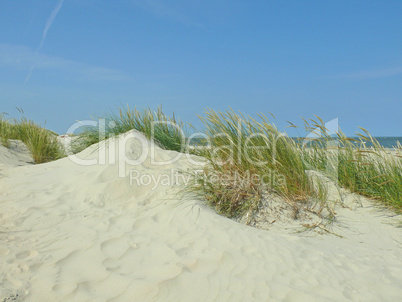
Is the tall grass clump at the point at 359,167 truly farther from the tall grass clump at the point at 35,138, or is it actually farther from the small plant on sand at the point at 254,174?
the tall grass clump at the point at 35,138

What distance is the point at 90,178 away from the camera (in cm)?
474

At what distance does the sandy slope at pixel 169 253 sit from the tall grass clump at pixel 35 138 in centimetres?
380

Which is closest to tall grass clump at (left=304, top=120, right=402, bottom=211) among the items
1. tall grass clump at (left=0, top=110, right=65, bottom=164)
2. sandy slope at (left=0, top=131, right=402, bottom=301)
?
sandy slope at (left=0, top=131, right=402, bottom=301)

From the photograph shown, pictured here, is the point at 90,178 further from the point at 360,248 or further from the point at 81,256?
the point at 360,248

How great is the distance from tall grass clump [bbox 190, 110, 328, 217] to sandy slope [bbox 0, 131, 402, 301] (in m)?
0.32

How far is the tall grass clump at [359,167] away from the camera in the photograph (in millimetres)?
4074

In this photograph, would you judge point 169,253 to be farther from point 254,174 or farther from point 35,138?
point 35,138

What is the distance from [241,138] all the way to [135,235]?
6.54ft

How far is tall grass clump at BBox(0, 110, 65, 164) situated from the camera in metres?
7.99

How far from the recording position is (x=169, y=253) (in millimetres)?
2855

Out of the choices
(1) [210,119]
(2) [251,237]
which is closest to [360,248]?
(2) [251,237]

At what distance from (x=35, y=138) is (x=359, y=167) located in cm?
706

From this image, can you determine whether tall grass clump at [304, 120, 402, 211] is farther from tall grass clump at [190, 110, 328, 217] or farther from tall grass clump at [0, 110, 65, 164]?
tall grass clump at [0, 110, 65, 164]

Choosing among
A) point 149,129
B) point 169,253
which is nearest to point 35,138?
point 149,129
